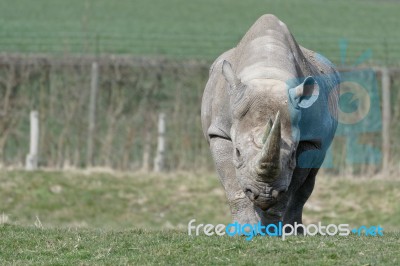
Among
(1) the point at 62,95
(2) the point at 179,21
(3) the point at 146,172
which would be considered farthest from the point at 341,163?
(2) the point at 179,21

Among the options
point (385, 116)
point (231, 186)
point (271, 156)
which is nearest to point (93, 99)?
point (385, 116)

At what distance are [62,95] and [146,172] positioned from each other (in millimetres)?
2881

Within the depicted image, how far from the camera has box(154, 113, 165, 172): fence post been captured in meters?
24.0

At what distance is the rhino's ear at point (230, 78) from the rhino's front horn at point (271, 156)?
851 millimetres

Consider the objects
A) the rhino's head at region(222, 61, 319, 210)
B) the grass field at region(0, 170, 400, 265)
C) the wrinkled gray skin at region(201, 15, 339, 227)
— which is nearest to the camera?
the rhino's head at region(222, 61, 319, 210)

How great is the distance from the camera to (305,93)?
1034 centimetres

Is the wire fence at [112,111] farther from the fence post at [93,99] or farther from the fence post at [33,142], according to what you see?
the fence post at [33,142]

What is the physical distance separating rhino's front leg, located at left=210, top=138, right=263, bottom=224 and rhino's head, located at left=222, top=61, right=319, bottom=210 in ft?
2.17

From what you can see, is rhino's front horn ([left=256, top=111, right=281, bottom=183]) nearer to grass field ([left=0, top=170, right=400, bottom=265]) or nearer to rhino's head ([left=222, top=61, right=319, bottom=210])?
rhino's head ([left=222, top=61, right=319, bottom=210])

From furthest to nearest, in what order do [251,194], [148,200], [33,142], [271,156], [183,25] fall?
1. [183,25]
2. [33,142]
3. [148,200]
4. [251,194]
5. [271,156]

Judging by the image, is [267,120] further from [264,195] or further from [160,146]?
[160,146]

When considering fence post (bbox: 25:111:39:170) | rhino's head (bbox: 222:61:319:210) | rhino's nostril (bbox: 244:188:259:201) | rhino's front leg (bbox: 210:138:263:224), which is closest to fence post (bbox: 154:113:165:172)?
fence post (bbox: 25:111:39:170)

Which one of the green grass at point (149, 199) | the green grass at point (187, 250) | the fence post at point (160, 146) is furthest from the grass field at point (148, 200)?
the green grass at point (187, 250)

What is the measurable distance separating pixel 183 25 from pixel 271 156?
30.3 m
